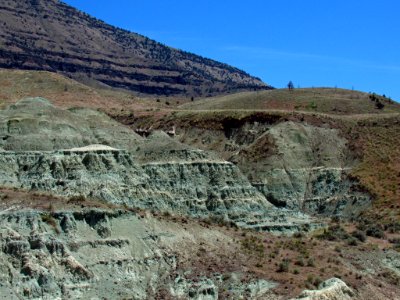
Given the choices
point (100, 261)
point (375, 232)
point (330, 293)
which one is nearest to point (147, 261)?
point (100, 261)

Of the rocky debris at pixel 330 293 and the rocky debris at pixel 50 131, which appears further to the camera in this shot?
the rocky debris at pixel 50 131

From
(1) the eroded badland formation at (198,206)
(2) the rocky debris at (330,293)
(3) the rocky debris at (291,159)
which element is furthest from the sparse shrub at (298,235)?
(2) the rocky debris at (330,293)

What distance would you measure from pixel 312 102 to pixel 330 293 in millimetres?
86248

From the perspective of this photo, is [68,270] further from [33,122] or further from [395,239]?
[395,239]

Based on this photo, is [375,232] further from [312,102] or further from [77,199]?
[312,102]

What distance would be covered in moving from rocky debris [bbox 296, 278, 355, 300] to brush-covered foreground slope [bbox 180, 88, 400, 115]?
76888 millimetres

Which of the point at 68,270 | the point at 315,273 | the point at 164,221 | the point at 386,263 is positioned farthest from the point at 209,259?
the point at 386,263

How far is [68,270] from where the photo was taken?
43.9m

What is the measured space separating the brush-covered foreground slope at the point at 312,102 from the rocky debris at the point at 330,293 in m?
76.9

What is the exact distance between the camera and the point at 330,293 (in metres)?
42.8

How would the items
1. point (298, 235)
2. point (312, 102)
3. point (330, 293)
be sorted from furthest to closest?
point (312, 102)
point (298, 235)
point (330, 293)

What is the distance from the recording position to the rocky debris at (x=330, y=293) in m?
41.6

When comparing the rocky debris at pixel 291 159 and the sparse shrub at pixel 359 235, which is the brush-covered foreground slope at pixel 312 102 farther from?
the sparse shrub at pixel 359 235

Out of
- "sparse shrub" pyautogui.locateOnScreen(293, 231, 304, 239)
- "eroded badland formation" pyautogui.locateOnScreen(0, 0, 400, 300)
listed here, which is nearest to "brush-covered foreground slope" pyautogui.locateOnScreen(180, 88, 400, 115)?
"eroded badland formation" pyautogui.locateOnScreen(0, 0, 400, 300)
